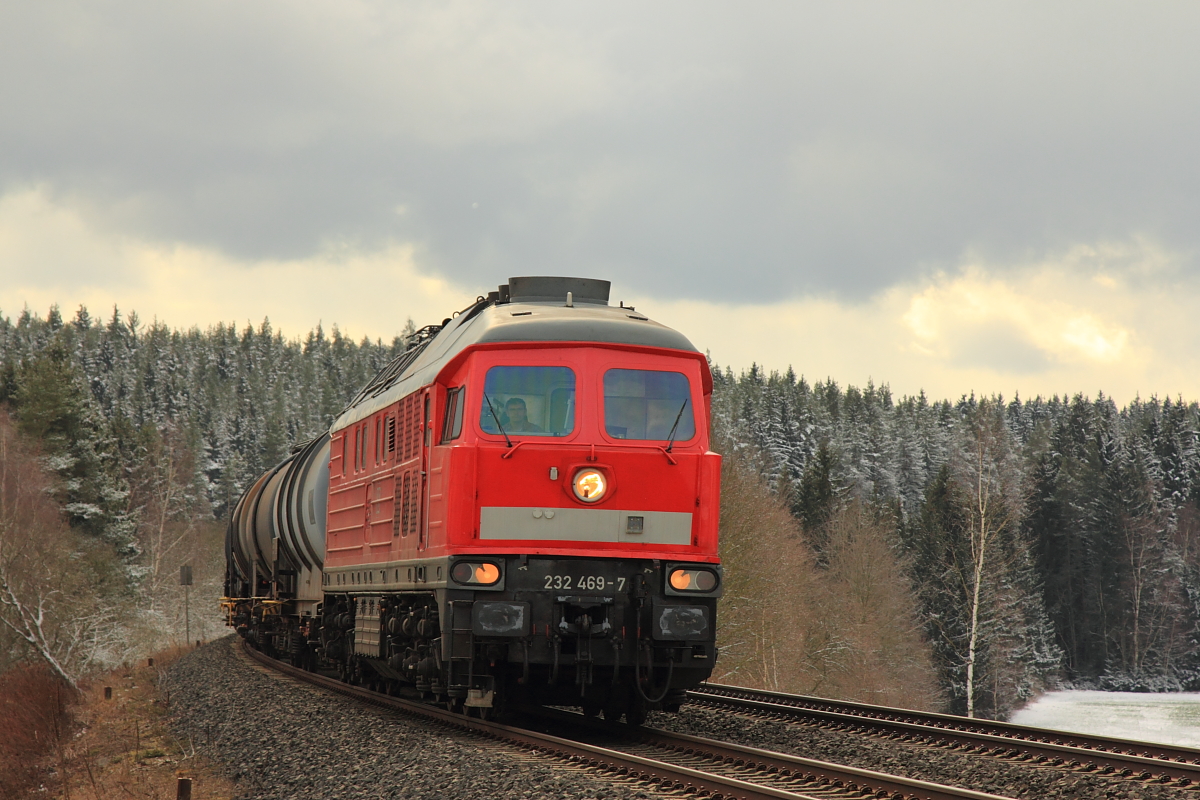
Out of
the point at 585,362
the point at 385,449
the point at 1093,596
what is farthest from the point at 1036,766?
the point at 1093,596

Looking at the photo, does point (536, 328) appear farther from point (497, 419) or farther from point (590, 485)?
point (590, 485)

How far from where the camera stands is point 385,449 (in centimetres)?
1388

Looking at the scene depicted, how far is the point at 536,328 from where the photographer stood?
443 inches

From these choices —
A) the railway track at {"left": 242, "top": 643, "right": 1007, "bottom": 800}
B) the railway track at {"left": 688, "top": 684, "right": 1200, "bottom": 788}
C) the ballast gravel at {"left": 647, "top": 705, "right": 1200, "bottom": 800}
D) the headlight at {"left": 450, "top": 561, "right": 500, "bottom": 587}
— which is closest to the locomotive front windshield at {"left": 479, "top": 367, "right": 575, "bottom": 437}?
the headlight at {"left": 450, "top": 561, "right": 500, "bottom": 587}

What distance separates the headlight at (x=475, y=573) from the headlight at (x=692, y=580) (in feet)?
5.16

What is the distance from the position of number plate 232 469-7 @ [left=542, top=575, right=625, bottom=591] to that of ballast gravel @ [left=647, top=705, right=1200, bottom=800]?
2012 mm

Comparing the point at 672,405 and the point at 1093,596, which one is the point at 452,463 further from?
the point at 1093,596

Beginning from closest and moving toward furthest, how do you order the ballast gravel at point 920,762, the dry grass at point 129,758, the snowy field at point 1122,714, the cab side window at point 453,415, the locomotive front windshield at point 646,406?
the ballast gravel at point 920,762 < the locomotive front windshield at point 646,406 < the cab side window at point 453,415 < the dry grass at point 129,758 < the snowy field at point 1122,714

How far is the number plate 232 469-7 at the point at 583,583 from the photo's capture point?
10.7 m

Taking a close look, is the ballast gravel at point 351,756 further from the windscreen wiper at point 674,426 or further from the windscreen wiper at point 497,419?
the windscreen wiper at point 674,426

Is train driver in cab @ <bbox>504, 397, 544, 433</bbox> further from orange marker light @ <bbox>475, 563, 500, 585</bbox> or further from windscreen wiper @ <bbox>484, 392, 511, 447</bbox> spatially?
orange marker light @ <bbox>475, 563, 500, 585</bbox>

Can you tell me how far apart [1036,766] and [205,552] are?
239 feet

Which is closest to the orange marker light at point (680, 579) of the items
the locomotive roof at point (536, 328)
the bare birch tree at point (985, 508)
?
the locomotive roof at point (536, 328)

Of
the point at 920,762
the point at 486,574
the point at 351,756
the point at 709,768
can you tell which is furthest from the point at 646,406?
the point at 351,756
